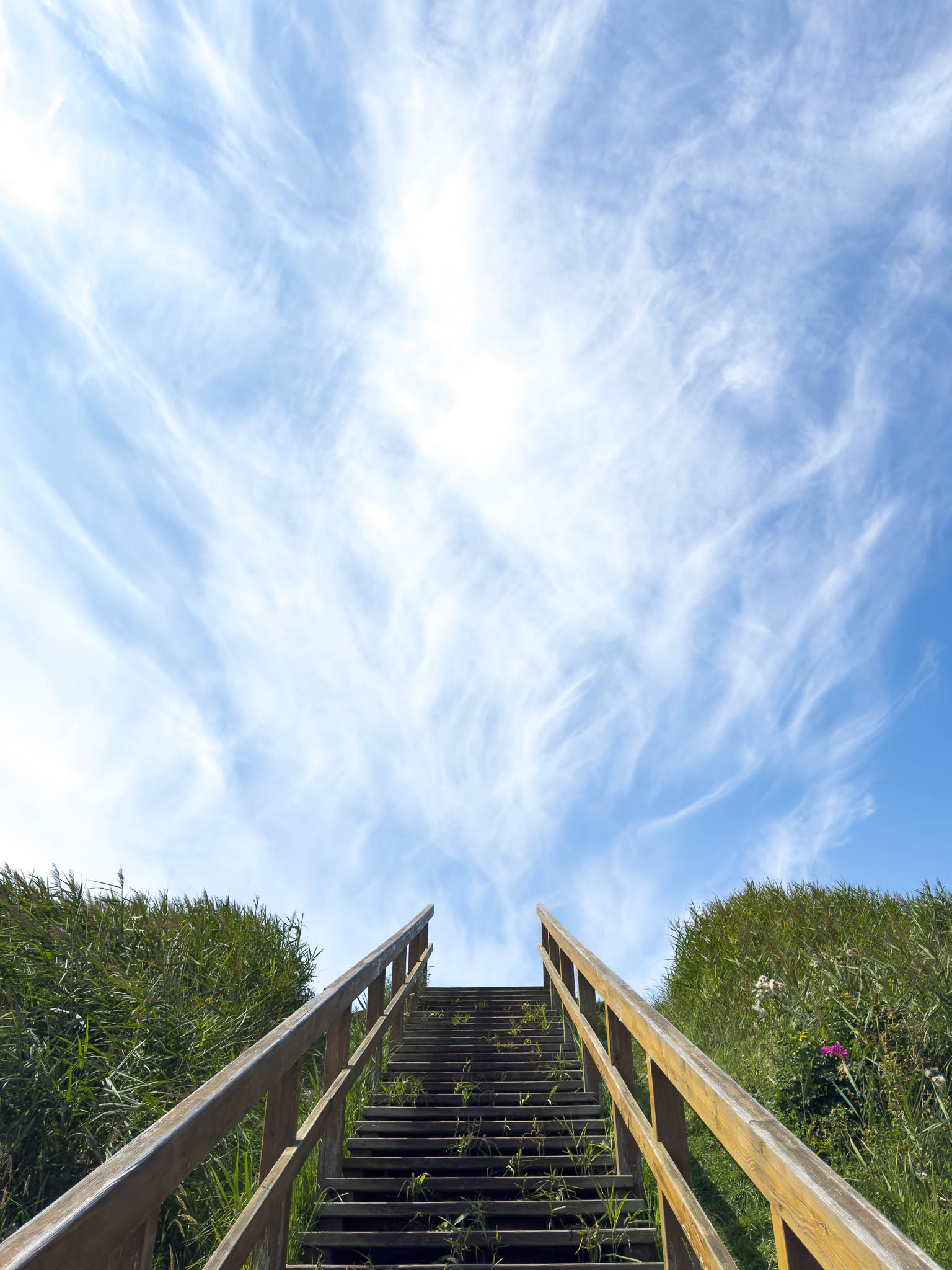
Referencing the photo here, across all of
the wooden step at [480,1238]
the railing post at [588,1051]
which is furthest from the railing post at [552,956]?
the wooden step at [480,1238]

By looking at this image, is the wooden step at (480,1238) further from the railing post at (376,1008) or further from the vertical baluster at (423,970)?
the vertical baluster at (423,970)

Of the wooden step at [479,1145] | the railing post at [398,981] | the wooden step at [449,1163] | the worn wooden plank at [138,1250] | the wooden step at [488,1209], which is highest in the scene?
the railing post at [398,981]

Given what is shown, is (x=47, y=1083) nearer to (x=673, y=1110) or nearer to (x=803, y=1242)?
(x=673, y=1110)

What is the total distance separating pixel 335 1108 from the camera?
12.4 ft

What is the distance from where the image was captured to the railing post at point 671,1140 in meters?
2.71

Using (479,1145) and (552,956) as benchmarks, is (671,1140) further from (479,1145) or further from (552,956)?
(552,956)

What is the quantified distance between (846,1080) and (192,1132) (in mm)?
4312

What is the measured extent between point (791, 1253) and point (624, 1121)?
2.17m

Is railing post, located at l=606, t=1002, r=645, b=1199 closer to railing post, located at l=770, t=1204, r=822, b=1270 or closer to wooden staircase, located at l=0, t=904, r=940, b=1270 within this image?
wooden staircase, located at l=0, t=904, r=940, b=1270

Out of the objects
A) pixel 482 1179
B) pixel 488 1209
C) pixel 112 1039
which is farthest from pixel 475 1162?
pixel 112 1039

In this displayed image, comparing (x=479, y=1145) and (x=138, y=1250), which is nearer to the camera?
(x=138, y=1250)

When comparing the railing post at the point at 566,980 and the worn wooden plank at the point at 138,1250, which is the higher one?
the railing post at the point at 566,980

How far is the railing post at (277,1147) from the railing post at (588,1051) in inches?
88.2

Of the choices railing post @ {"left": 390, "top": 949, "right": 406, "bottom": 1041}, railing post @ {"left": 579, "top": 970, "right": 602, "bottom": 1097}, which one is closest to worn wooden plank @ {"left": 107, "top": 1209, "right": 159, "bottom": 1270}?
railing post @ {"left": 579, "top": 970, "right": 602, "bottom": 1097}
